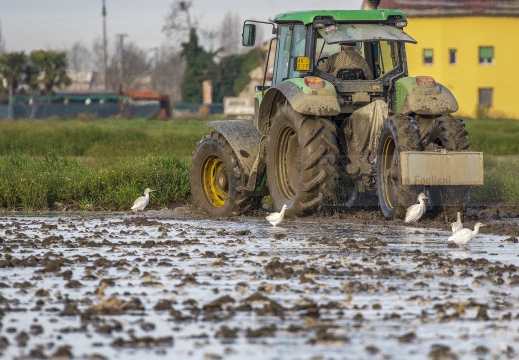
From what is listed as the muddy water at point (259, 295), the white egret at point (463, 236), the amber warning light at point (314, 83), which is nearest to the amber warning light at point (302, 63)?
the amber warning light at point (314, 83)

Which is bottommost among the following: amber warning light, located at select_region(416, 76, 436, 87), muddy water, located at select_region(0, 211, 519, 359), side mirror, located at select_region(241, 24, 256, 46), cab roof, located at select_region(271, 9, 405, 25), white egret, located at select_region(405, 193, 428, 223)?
muddy water, located at select_region(0, 211, 519, 359)

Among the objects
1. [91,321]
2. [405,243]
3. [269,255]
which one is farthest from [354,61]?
[91,321]

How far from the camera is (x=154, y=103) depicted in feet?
258

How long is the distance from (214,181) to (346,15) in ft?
11.2

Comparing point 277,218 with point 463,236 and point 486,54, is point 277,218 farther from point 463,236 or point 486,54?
point 486,54

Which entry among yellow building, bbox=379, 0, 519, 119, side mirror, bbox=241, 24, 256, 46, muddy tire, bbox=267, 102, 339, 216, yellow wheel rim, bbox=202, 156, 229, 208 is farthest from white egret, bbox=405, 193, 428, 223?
→ yellow building, bbox=379, 0, 519, 119

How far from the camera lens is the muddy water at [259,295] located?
6633 millimetres

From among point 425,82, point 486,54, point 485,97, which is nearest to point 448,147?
point 425,82

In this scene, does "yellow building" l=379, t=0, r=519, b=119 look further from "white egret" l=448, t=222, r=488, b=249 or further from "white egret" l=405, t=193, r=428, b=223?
"white egret" l=448, t=222, r=488, b=249

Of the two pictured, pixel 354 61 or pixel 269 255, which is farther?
pixel 354 61

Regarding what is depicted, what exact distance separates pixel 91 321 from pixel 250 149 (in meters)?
7.86

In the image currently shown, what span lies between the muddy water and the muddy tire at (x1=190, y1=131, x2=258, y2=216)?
2153mm

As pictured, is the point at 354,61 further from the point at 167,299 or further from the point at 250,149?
the point at 167,299

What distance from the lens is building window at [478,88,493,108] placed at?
6044 centimetres
